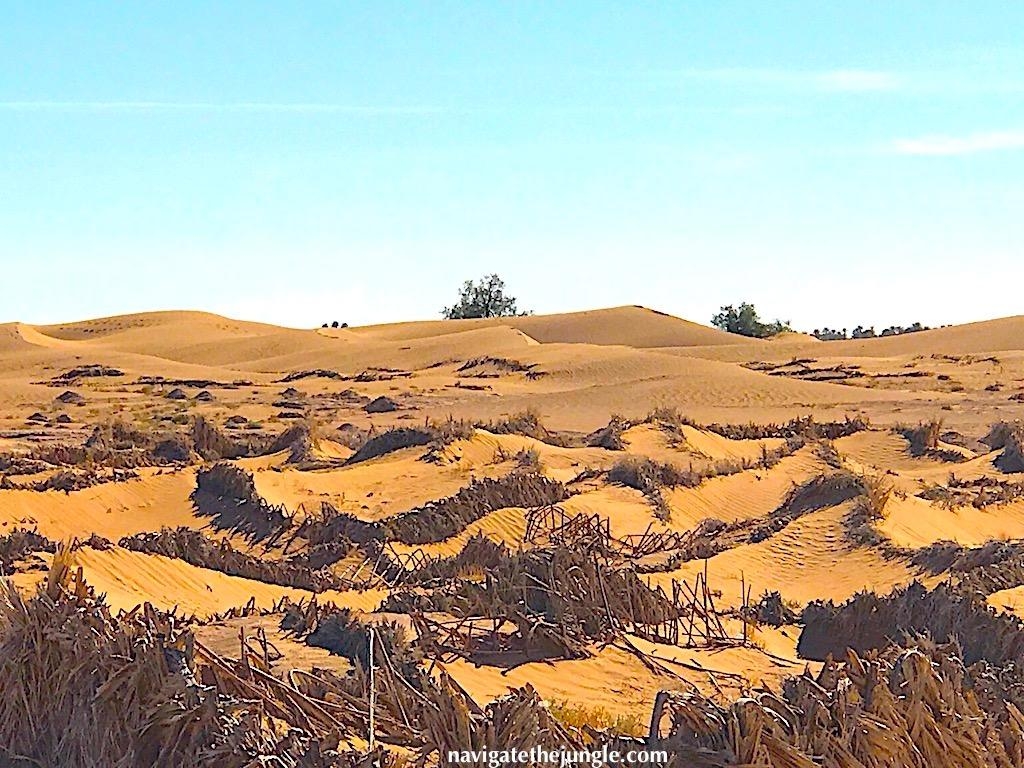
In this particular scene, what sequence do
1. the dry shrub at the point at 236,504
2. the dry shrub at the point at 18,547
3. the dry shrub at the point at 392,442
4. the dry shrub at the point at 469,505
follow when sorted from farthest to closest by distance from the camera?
the dry shrub at the point at 392,442
the dry shrub at the point at 236,504
the dry shrub at the point at 469,505
the dry shrub at the point at 18,547

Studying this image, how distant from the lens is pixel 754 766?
5.17 metres

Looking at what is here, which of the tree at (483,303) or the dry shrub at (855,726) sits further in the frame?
the tree at (483,303)

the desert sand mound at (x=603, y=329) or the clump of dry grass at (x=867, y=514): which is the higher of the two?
the desert sand mound at (x=603, y=329)

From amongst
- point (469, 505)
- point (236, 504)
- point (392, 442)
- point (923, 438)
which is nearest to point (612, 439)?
point (392, 442)

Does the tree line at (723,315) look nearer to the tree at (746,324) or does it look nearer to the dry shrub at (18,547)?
the tree at (746,324)

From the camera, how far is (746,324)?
94.0 m

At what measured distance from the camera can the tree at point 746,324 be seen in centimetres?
9256

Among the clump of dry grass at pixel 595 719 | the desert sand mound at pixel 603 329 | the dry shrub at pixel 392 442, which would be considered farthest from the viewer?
the desert sand mound at pixel 603 329

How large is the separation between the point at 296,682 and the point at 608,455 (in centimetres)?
1573

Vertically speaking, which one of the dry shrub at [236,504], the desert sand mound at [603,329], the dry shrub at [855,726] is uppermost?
the desert sand mound at [603,329]

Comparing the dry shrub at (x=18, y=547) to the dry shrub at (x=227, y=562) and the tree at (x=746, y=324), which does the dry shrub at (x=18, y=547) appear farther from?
the tree at (x=746, y=324)

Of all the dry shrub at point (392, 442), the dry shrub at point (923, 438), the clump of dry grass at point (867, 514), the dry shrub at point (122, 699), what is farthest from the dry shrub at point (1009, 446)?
the dry shrub at point (122, 699)

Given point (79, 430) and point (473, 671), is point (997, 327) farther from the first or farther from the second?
point (473, 671)

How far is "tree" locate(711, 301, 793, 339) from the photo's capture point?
92.6 m
